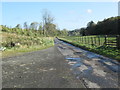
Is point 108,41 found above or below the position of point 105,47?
above

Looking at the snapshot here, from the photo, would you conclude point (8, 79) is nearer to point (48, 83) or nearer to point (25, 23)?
point (48, 83)

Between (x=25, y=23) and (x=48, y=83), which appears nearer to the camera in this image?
(x=48, y=83)

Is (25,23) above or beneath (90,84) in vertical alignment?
above

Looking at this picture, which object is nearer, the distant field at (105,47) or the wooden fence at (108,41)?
the distant field at (105,47)

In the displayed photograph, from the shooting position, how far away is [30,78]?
16.7ft

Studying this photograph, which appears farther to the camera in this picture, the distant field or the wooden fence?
the wooden fence

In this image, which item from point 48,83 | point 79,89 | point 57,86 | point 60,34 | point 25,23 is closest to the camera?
point 79,89

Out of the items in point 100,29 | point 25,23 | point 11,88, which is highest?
point 25,23

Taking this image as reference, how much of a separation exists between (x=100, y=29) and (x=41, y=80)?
193 ft

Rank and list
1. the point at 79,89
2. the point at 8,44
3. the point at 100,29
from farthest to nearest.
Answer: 1. the point at 100,29
2. the point at 8,44
3. the point at 79,89

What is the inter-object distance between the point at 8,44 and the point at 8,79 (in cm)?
1249

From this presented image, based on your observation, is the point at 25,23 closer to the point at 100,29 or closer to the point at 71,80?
the point at 100,29

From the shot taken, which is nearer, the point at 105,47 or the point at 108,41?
the point at 105,47

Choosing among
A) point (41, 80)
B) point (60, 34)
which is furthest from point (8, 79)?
point (60, 34)
